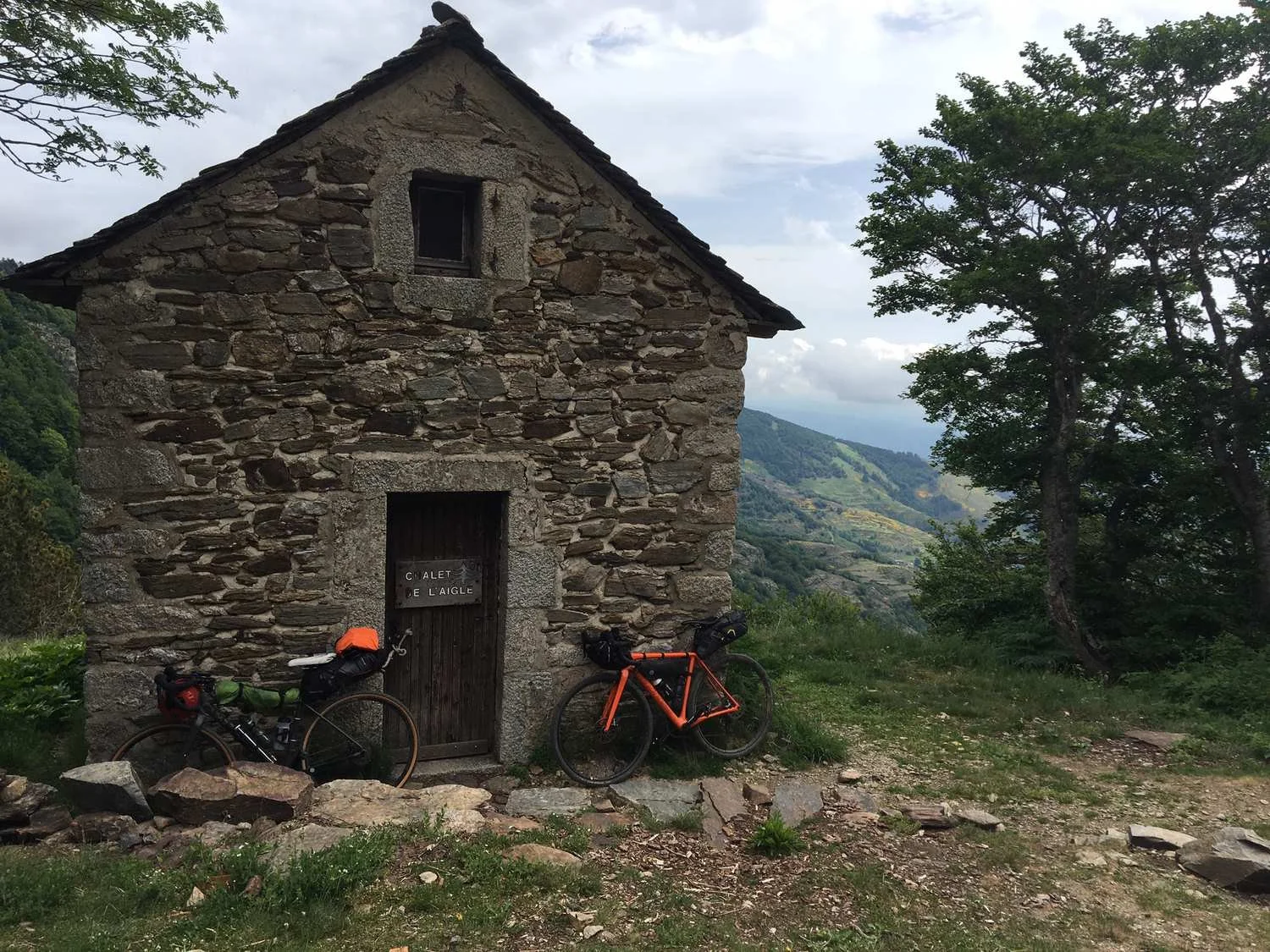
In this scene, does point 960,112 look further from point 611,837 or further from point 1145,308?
point 611,837

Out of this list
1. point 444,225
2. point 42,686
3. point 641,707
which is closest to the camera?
point 444,225

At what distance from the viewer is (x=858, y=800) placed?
5.89 metres

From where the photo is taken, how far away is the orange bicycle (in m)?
6.09


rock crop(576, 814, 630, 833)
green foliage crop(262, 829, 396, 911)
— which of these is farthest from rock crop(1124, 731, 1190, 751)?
green foliage crop(262, 829, 396, 911)

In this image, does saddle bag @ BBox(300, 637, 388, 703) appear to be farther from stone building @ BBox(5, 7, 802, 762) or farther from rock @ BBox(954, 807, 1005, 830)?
rock @ BBox(954, 807, 1005, 830)

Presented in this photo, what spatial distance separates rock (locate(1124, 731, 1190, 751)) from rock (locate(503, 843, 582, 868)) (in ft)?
19.8

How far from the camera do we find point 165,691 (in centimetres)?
502

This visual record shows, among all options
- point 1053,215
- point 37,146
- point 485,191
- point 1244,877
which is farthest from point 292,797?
point 1053,215

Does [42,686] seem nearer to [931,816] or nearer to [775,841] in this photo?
[775,841]

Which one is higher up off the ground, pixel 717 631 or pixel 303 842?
pixel 717 631

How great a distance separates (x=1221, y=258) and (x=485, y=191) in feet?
35.3

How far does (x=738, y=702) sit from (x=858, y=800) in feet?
3.95

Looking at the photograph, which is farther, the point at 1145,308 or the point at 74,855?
the point at 1145,308

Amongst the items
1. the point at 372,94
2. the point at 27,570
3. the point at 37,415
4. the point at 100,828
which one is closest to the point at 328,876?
the point at 100,828
